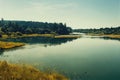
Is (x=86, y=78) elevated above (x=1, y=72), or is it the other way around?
(x=1, y=72)

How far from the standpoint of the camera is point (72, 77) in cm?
3491

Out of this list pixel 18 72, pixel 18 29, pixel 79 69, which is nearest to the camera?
pixel 18 72

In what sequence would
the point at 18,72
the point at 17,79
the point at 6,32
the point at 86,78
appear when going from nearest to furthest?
the point at 17,79
the point at 18,72
the point at 86,78
the point at 6,32

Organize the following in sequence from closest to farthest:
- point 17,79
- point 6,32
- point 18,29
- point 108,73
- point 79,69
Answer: point 17,79 → point 108,73 → point 79,69 → point 6,32 → point 18,29

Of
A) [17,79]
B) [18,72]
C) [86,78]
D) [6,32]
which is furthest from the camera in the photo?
[6,32]

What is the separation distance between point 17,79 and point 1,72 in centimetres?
248

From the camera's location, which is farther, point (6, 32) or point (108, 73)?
point (6, 32)

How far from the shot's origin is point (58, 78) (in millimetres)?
32750

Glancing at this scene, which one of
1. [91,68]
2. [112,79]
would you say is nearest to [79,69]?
[91,68]

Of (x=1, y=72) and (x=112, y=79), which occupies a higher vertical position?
(x=1, y=72)

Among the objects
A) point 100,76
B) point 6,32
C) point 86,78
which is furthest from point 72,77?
point 6,32

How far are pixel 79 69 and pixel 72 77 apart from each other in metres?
7.30

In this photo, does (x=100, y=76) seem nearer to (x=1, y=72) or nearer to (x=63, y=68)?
(x=63, y=68)

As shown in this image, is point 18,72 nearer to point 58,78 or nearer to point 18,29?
point 58,78
